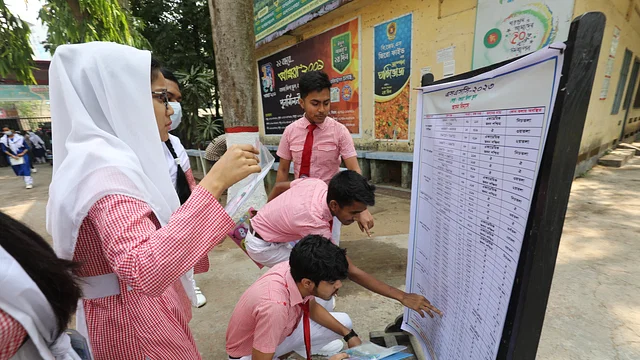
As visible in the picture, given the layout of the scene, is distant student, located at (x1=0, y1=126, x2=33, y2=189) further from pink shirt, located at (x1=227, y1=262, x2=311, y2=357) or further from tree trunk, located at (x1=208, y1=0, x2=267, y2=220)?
pink shirt, located at (x1=227, y1=262, x2=311, y2=357)

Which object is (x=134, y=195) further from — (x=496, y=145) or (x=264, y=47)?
(x=264, y=47)

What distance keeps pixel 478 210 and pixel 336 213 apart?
34.2 inches

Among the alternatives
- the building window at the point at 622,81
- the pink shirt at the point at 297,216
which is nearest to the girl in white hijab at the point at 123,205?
the pink shirt at the point at 297,216

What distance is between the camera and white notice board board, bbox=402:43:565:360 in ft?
2.48

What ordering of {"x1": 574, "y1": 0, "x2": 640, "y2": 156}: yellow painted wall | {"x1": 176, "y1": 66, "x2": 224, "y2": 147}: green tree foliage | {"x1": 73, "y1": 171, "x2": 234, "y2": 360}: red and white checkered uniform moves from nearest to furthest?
{"x1": 73, "y1": 171, "x2": 234, "y2": 360}: red and white checkered uniform < {"x1": 574, "y1": 0, "x2": 640, "y2": 156}: yellow painted wall < {"x1": 176, "y1": 66, "x2": 224, "y2": 147}: green tree foliage

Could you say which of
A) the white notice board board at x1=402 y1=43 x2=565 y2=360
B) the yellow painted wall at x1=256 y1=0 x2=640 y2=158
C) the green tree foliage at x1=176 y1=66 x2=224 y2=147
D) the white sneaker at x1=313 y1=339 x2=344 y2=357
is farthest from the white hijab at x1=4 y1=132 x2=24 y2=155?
the white notice board board at x1=402 y1=43 x2=565 y2=360

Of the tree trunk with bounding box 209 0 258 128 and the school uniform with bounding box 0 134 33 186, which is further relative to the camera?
the school uniform with bounding box 0 134 33 186

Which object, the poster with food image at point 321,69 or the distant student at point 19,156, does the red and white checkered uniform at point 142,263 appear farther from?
the distant student at point 19,156

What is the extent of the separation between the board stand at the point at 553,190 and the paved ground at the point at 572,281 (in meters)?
1.32

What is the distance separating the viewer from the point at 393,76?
5426mm

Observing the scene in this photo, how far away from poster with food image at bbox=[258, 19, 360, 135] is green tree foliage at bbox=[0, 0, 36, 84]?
169 inches

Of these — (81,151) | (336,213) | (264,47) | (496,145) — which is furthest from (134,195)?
(264,47)

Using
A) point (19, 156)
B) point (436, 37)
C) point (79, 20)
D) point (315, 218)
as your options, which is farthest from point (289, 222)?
point (19, 156)

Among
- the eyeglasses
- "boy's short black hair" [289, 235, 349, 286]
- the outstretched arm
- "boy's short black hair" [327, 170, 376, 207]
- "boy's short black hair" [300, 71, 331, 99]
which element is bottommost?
the outstretched arm
